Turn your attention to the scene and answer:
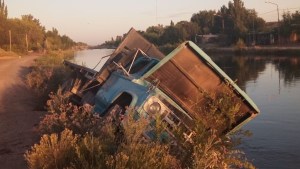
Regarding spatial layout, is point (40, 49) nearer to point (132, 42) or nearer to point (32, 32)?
point (32, 32)

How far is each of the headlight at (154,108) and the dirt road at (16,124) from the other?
108 inches

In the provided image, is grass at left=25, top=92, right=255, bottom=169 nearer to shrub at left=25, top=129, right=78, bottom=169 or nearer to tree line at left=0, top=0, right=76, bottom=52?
shrub at left=25, top=129, right=78, bottom=169

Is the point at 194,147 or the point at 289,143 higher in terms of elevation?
the point at 194,147

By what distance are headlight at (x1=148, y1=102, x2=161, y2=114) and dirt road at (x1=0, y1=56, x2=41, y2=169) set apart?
274 cm

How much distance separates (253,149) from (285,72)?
19.5 metres

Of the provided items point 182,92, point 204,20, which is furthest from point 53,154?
point 204,20

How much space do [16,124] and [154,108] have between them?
5664 mm

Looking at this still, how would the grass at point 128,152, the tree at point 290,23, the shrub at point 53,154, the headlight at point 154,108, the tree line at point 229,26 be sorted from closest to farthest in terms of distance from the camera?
the grass at point 128,152 → the shrub at point 53,154 → the headlight at point 154,108 → the tree at point 290,23 → the tree line at point 229,26

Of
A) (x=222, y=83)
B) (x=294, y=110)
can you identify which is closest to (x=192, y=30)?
(x=294, y=110)

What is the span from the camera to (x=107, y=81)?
39.0 feet

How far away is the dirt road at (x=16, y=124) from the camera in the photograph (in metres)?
8.42

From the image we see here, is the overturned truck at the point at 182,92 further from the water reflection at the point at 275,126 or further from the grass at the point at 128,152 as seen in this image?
the water reflection at the point at 275,126

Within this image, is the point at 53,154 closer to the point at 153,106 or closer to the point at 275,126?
the point at 153,106

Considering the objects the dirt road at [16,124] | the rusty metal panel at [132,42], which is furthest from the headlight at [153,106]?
the rusty metal panel at [132,42]
